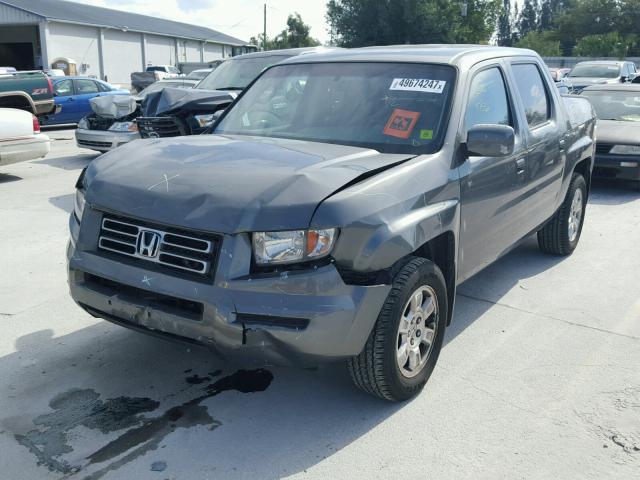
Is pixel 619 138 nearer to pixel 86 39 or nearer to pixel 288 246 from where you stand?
pixel 288 246

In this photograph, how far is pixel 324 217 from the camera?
2.99 metres

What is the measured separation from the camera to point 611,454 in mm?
3154

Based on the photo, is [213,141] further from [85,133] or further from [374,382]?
[85,133]

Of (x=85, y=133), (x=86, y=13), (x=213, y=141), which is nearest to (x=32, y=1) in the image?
(x=86, y=13)

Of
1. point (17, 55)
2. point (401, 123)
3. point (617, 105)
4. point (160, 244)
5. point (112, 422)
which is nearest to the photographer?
point (160, 244)

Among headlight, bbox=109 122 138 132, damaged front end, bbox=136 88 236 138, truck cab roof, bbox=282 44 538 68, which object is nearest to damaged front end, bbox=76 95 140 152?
headlight, bbox=109 122 138 132

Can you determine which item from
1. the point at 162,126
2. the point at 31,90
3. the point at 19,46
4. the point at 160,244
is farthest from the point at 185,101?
the point at 19,46

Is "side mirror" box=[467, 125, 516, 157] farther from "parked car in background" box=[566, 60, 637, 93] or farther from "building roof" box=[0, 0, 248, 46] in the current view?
"building roof" box=[0, 0, 248, 46]

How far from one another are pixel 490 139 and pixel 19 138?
26.4ft

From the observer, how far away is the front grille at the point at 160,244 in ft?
10.0

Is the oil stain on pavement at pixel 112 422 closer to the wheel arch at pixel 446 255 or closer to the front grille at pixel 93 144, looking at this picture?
the wheel arch at pixel 446 255

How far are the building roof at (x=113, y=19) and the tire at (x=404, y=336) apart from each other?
130ft

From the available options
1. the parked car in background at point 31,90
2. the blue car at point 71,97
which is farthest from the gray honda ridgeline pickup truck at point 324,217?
the blue car at point 71,97

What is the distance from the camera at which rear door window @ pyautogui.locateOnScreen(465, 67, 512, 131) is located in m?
4.19
